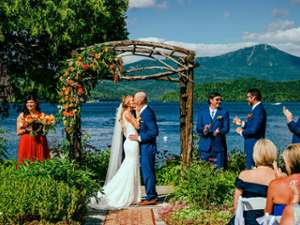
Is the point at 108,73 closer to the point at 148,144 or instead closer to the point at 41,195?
the point at 148,144

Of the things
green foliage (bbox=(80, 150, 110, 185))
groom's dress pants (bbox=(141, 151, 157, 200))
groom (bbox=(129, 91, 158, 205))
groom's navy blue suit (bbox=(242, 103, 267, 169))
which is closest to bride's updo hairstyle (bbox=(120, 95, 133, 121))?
groom (bbox=(129, 91, 158, 205))

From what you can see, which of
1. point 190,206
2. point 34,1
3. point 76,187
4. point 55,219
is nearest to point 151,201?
point 190,206

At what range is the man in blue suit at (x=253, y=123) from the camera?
10.6 metres

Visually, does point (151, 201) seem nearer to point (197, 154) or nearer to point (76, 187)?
point (76, 187)

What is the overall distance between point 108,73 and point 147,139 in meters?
1.58

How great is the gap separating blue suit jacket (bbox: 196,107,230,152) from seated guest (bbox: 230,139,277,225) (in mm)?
5106

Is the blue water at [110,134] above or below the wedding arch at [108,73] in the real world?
below

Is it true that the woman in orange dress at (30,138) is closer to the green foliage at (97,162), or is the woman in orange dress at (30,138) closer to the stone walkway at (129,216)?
the stone walkway at (129,216)

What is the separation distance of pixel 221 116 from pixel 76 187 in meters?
3.74

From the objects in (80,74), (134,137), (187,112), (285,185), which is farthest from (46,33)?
(285,185)

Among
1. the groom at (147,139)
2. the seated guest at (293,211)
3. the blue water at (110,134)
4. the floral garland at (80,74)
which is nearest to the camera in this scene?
the seated guest at (293,211)

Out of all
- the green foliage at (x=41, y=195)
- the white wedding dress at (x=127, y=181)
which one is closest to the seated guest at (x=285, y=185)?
the green foliage at (x=41, y=195)

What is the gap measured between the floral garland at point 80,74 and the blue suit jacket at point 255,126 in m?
2.55

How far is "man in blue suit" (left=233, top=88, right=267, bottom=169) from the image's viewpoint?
10641 mm
